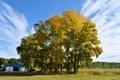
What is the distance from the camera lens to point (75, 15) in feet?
240

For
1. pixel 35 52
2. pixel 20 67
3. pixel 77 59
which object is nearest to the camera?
pixel 77 59

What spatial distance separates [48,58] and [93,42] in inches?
511

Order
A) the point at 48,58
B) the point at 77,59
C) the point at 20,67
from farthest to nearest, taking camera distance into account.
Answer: the point at 20,67
the point at 48,58
the point at 77,59

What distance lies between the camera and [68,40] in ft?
236

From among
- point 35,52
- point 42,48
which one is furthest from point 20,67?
point 42,48

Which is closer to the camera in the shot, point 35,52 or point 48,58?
point 48,58

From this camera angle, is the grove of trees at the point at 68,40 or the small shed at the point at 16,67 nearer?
the grove of trees at the point at 68,40

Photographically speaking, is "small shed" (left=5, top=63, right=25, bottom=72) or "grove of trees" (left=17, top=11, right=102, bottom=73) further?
"small shed" (left=5, top=63, right=25, bottom=72)

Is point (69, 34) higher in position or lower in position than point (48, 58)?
higher

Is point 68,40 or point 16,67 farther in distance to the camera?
point 16,67

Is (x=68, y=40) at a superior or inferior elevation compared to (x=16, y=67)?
superior

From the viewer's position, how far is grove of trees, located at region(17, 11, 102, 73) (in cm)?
7094

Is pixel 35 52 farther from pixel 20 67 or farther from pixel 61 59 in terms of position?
pixel 20 67

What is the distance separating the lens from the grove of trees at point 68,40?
70938 mm
